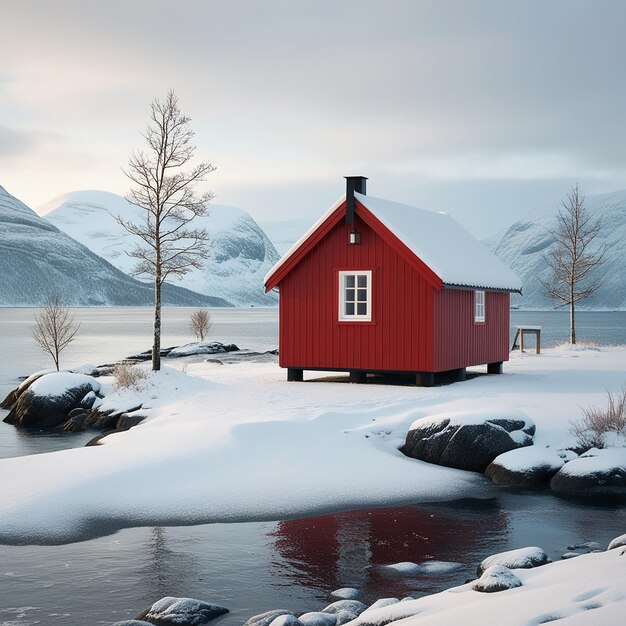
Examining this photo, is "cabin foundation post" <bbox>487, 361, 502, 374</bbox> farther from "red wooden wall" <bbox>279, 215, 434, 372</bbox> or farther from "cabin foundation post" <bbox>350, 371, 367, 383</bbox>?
"red wooden wall" <bbox>279, 215, 434, 372</bbox>

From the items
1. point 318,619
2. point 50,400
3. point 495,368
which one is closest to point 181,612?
point 318,619

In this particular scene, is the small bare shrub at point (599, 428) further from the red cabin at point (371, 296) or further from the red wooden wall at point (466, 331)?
the red wooden wall at point (466, 331)

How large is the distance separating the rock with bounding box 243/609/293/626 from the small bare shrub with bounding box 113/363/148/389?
49.6 feet

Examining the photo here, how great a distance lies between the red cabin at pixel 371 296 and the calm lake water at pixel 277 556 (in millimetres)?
9165

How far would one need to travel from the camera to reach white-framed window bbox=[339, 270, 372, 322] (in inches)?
898

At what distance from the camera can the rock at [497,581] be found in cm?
763

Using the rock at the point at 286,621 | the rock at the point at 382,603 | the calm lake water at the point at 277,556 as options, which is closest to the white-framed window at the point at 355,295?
the calm lake water at the point at 277,556

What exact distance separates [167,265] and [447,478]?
15.1m

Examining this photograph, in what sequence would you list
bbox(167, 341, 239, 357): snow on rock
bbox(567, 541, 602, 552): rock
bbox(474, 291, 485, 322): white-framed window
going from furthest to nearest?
1. bbox(167, 341, 239, 357): snow on rock
2. bbox(474, 291, 485, 322): white-framed window
3. bbox(567, 541, 602, 552): rock

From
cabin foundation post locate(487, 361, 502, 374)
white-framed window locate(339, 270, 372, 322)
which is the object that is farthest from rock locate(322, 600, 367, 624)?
cabin foundation post locate(487, 361, 502, 374)

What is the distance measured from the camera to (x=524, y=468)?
562 inches

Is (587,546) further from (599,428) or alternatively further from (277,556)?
(599,428)

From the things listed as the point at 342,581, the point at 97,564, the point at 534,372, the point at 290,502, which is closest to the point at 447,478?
the point at 290,502

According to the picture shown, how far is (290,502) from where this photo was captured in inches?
495
